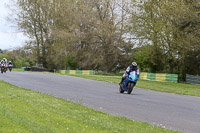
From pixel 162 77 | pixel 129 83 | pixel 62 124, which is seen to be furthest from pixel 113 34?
pixel 62 124

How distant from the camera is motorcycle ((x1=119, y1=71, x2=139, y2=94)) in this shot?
20031 mm

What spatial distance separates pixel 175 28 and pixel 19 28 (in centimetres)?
3897

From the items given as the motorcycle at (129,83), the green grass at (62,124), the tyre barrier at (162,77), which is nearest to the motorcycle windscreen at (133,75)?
the motorcycle at (129,83)

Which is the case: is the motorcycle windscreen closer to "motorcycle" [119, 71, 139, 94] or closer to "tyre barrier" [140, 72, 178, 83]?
"motorcycle" [119, 71, 139, 94]

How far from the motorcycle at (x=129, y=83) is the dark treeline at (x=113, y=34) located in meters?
17.3

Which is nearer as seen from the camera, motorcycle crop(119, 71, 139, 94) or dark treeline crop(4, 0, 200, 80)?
motorcycle crop(119, 71, 139, 94)

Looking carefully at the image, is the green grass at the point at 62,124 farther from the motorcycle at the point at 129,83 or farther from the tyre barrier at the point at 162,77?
the tyre barrier at the point at 162,77

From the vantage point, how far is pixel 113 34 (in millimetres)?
56750

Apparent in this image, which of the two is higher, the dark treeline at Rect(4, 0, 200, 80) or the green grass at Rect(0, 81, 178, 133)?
the dark treeline at Rect(4, 0, 200, 80)

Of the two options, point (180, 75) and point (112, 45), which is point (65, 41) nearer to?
point (112, 45)

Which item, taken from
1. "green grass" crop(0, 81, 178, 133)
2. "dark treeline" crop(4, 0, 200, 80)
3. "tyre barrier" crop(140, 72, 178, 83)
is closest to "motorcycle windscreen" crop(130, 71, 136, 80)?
"green grass" crop(0, 81, 178, 133)

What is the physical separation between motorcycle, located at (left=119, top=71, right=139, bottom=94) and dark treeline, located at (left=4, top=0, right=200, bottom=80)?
17.3 meters

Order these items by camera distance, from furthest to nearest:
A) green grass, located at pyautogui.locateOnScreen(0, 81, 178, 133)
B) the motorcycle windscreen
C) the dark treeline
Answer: the dark treeline → the motorcycle windscreen → green grass, located at pyautogui.locateOnScreen(0, 81, 178, 133)

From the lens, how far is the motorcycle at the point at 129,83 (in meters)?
Result: 20.0
